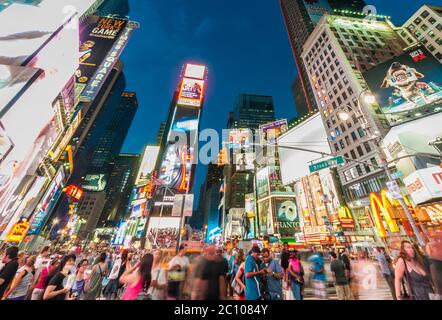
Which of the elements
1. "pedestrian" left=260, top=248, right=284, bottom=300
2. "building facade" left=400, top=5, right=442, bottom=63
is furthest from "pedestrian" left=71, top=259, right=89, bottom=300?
"building facade" left=400, top=5, right=442, bottom=63

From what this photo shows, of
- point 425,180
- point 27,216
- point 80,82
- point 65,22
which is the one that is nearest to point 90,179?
point 27,216

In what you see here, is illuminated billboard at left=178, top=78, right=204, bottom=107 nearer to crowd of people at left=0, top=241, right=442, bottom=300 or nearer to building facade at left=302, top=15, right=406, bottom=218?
building facade at left=302, top=15, right=406, bottom=218

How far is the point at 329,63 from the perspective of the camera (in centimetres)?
5028

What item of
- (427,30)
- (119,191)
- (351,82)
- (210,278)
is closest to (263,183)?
(351,82)

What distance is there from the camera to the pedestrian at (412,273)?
173 inches

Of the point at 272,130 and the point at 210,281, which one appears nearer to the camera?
the point at 210,281

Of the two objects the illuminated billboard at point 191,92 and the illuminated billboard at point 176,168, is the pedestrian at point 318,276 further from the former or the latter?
the illuminated billboard at point 191,92

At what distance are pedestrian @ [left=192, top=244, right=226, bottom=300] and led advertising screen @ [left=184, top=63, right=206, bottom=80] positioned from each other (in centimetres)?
6807

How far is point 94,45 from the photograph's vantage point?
100 feet

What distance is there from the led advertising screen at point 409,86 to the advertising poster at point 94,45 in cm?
3941

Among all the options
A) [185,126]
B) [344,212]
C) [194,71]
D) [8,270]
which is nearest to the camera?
[8,270]

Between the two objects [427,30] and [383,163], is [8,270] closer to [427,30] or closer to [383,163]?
[383,163]

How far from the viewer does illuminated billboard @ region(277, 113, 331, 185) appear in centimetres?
1610

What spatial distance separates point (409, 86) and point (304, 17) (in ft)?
245
